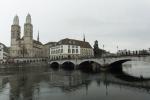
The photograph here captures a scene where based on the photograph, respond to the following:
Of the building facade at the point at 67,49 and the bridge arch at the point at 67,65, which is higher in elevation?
the building facade at the point at 67,49

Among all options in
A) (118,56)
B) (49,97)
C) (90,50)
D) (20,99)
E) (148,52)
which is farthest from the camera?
(90,50)

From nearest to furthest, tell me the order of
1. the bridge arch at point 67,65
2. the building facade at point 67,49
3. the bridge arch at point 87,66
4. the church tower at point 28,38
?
the bridge arch at point 87,66 < the bridge arch at point 67,65 < the building facade at point 67,49 < the church tower at point 28,38

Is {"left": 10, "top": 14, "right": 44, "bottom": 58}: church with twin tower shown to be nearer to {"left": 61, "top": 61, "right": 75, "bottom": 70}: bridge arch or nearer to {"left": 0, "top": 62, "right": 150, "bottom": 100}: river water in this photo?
{"left": 61, "top": 61, "right": 75, "bottom": 70}: bridge arch

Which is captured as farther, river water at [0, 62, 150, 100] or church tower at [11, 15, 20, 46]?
church tower at [11, 15, 20, 46]

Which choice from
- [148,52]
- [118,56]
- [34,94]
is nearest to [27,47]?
[118,56]

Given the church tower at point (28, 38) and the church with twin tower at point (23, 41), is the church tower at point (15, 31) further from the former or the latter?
the church tower at point (28, 38)

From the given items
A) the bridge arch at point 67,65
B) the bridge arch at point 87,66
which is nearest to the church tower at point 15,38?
the bridge arch at point 67,65

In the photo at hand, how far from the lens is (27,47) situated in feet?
375

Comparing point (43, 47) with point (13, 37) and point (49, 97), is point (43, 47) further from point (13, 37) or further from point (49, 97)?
point (49, 97)

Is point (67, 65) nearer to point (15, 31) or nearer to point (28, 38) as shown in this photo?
point (28, 38)

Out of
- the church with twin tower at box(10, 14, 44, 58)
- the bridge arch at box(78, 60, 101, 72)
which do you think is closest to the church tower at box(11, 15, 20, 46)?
the church with twin tower at box(10, 14, 44, 58)

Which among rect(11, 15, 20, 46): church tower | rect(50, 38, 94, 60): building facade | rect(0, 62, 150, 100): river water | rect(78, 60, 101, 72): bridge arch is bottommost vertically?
rect(0, 62, 150, 100): river water

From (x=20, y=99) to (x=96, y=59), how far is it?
4322 cm

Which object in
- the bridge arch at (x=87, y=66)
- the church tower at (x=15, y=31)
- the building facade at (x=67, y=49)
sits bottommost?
the bridge arch at (x=87, y=66)
